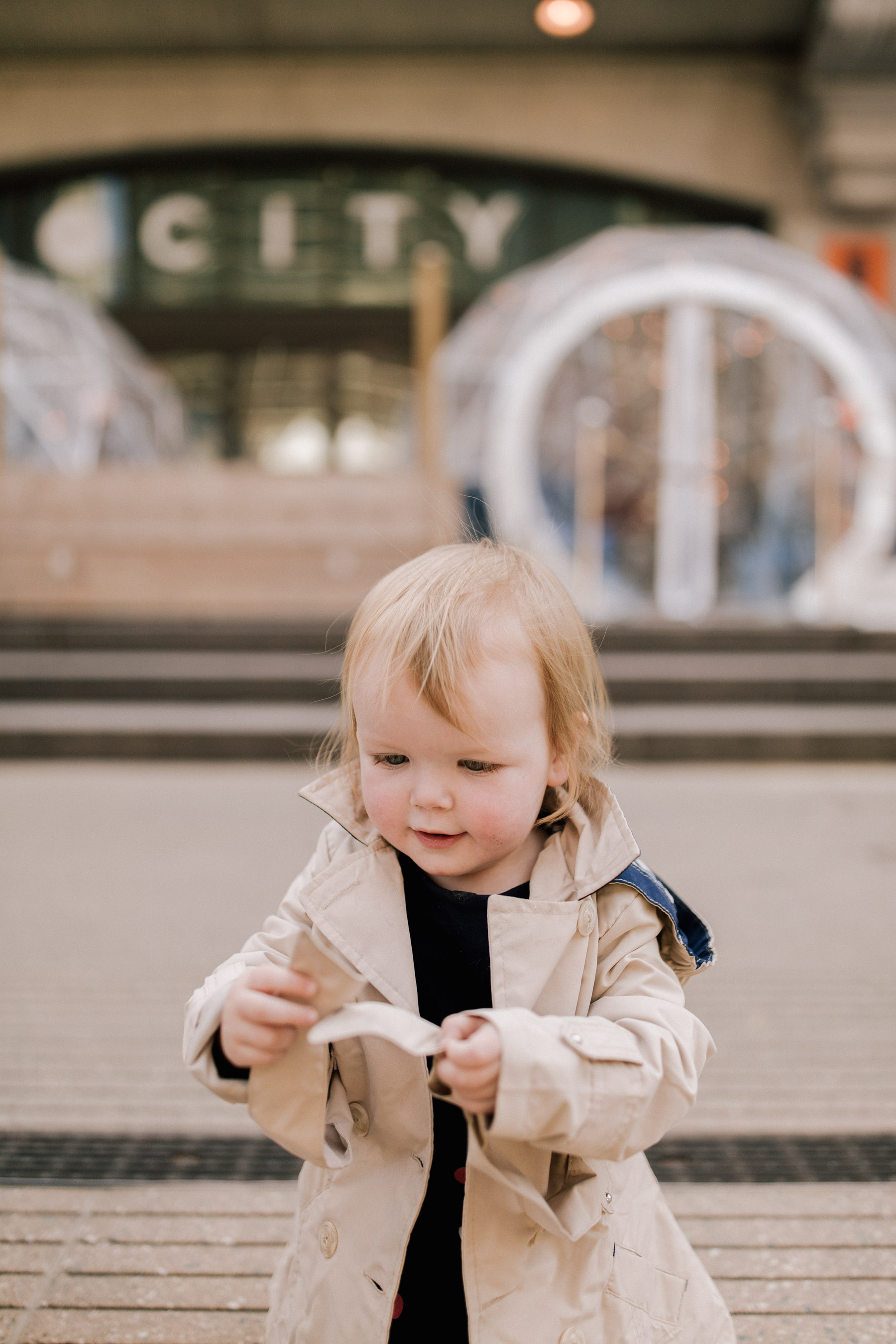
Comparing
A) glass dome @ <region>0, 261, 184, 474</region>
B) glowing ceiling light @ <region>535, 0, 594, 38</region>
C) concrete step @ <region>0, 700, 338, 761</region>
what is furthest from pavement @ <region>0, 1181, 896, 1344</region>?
glowing ceiling light @ <region>535, 0, 594, 38</region>

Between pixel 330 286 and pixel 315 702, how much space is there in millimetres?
11655

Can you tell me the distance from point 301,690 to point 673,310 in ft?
16.3

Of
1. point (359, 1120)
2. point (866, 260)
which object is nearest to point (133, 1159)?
point (359, 1120)

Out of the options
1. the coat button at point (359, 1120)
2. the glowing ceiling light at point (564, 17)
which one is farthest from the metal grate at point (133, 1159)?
the glowing ceiling light at point (564, 17)

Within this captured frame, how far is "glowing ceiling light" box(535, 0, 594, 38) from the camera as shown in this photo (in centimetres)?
1261

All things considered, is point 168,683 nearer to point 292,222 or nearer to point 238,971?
point 238,971

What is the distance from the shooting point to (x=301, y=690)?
568cm

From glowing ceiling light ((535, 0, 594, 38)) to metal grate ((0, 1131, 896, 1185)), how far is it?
13.9m

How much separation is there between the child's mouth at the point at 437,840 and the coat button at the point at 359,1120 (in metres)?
0.27

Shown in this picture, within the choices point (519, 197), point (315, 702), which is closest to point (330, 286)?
point (519, 197)

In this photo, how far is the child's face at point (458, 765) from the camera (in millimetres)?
1011

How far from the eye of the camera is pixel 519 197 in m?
15.4

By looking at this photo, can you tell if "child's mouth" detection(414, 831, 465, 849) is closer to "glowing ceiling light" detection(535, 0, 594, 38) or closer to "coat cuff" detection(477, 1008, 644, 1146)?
"coat cuff" detection(477, 1008, 644, 1146)

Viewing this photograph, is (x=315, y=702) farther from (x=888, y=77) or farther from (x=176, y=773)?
(x=888, y=77)
